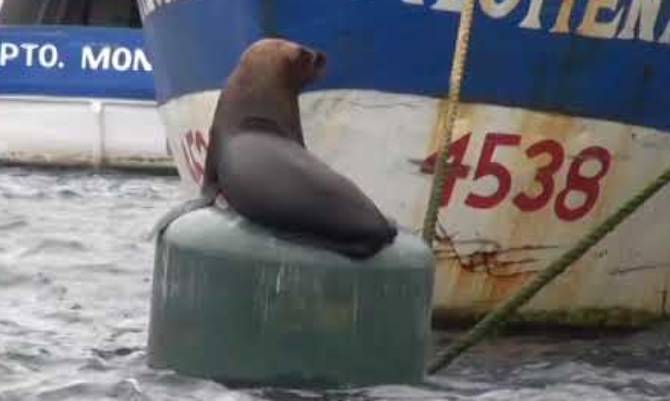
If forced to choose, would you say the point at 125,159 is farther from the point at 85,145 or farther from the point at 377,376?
the point at 377,376

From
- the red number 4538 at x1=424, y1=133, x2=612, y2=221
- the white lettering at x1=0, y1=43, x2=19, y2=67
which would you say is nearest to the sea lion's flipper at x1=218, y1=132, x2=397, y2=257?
the red number 4538 at x1=424, y1=133, x2=612, y2=221

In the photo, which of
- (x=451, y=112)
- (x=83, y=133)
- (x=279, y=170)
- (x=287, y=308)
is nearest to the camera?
(x=287, y=308)

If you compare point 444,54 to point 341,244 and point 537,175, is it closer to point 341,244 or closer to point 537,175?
point 537,175

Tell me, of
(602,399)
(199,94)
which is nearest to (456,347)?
(602,399)

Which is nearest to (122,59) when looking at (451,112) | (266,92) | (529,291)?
(451,112)

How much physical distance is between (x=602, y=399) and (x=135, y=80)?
13132 mm

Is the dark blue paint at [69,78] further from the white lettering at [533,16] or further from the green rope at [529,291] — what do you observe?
the green rope at [529,291]

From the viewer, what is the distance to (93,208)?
17.5 m

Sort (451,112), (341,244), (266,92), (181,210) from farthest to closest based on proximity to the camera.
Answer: (451,112) → (266,92) → (181,210) → (341,244)

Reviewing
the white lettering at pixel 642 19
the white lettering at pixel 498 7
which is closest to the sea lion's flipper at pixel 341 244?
the white lettering at pixel 498 7

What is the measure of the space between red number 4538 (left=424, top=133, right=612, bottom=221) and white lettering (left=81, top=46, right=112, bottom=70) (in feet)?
39.3

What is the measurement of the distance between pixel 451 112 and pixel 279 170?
4.57 feet

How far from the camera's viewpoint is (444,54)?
31.0 ft

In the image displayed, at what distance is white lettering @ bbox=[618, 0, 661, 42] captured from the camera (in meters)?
9.70
